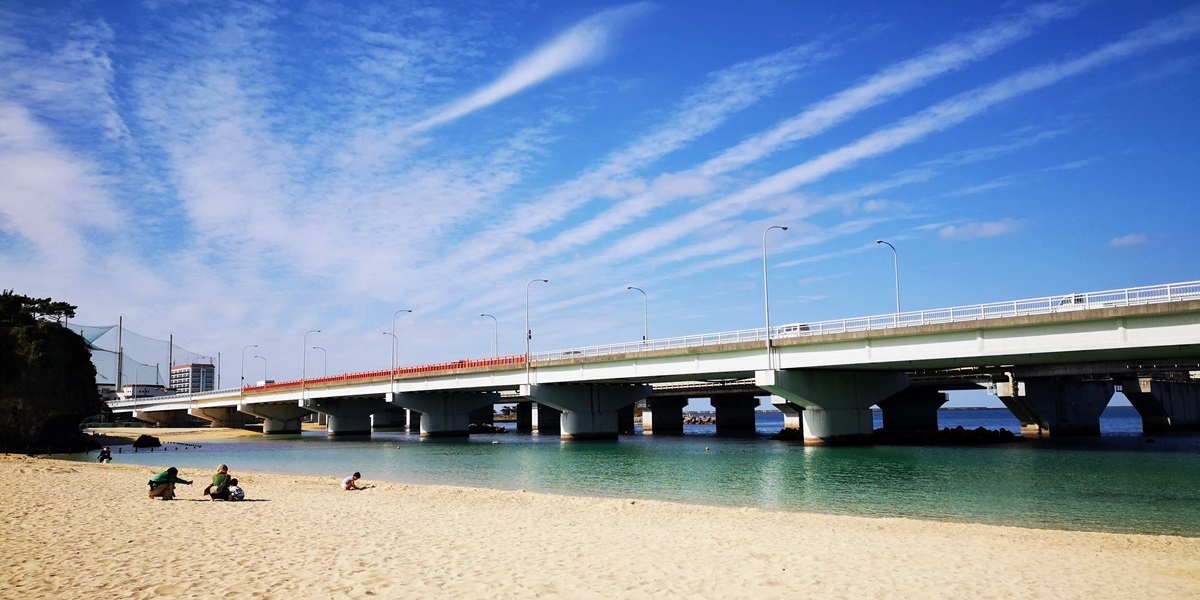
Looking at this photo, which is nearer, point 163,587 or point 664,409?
point 163,587

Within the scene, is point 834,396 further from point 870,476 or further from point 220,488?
point 220,488

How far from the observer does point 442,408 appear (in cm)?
8875

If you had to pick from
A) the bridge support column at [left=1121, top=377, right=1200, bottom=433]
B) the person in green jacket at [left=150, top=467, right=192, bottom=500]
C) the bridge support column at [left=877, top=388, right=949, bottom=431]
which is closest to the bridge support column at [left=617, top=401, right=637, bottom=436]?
the bridge support column at [left=877, top=388, right=949, bottom=431]

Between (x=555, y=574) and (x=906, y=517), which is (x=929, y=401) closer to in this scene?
(x=906, y=517)

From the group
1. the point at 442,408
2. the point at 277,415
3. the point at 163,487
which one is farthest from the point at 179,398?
the point at 163,487

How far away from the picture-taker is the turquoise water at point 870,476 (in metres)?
24.0

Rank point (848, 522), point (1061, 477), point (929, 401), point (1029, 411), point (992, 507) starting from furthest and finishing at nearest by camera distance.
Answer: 1. point (929, 401)
2. point (1029, 411)
3. point (1061, 477)
4. point (992, 507)
5. point (848, 522)

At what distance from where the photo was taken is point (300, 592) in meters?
11.3

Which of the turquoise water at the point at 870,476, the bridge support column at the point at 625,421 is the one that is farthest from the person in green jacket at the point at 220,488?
the bridge support column at the point at 625,421

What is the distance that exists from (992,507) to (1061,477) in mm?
11969

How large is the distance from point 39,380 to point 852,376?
59.1 metres

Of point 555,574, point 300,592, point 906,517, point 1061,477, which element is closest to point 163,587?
point 300,592

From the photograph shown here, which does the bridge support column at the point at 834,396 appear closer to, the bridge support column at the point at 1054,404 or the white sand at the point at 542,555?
the bridge support column at the point at 1054,404

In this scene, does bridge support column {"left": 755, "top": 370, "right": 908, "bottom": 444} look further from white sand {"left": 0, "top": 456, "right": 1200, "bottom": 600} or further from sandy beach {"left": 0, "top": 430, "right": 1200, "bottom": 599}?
sandy beach {"left": 0, "top": 430, "right": 1200, "bottom": 599}
